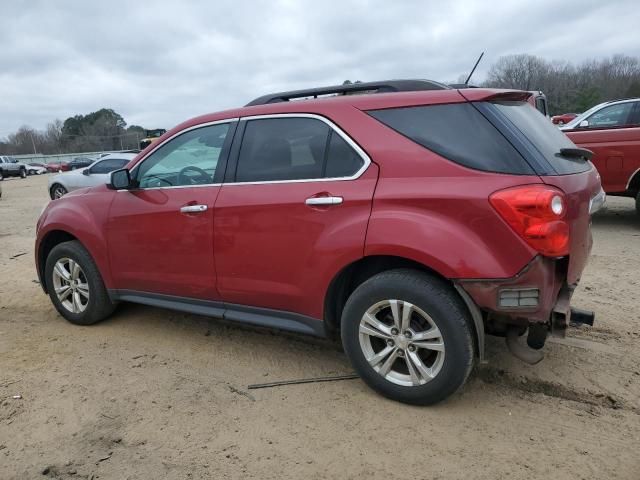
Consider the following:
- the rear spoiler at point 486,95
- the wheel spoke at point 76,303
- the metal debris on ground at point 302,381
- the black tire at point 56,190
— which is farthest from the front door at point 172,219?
the black tire at point 56,190

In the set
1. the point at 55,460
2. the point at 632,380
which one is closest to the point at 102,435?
the point at 55,460

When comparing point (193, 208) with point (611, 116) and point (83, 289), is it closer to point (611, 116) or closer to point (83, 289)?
point (83, 289)

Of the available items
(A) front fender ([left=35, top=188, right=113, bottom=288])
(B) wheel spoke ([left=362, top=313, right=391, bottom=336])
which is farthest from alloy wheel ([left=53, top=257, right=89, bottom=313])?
(B) wheel spoke ([left=362, top=313, right=391, bottom=336])

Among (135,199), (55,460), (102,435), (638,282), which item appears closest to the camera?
(55,460)

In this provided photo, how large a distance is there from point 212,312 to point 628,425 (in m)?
2.74

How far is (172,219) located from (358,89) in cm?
166

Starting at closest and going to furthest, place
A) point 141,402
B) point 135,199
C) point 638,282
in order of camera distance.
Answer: point 141,402
point 135,199
point 638,282

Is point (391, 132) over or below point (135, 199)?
over

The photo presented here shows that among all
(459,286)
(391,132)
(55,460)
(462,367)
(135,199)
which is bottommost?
(55,460)

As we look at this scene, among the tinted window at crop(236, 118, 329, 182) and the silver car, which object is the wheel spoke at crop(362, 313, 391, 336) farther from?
the silver car

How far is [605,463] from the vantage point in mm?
2518

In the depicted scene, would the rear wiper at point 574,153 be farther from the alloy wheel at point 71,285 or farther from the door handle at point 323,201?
the alloy wheel at point 71,285

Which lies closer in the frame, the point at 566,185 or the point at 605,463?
the point at 605,463

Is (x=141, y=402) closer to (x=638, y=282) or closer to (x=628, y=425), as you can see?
(x=628, y=425)
